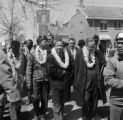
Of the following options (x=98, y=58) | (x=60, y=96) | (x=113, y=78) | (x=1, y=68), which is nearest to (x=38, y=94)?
(x=60, y=96)

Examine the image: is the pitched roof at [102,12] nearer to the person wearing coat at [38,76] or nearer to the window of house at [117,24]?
the window of house at [117,24]

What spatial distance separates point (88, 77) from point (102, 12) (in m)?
39.5

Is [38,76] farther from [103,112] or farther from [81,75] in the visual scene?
[103,112]

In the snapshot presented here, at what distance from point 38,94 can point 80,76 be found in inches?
44.0

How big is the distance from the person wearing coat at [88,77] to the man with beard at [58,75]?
299 millimetres

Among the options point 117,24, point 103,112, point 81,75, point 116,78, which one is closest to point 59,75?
point 81,75

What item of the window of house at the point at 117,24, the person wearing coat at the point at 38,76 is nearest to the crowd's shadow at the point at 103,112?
the person wearing coat at the point at 38,76

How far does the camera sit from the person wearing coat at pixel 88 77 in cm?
590

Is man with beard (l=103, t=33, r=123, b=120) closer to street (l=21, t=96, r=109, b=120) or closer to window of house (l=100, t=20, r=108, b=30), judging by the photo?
street (l=21, t=96, r=109, b=120)

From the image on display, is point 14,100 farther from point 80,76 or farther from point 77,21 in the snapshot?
point 77,21

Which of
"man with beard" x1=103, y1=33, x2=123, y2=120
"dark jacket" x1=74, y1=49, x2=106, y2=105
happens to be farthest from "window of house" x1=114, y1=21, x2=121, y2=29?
"man with beard" x1=103, y1=33, x2=123, y2=120

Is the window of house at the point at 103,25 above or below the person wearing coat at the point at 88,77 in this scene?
above

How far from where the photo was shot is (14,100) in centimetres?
455

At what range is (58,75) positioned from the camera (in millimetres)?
6047
